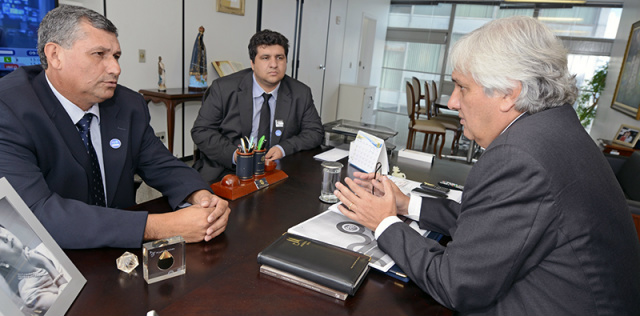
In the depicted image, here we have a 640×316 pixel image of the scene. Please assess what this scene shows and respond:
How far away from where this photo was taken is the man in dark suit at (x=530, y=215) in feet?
2.56

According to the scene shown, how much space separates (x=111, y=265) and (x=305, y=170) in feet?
3.14

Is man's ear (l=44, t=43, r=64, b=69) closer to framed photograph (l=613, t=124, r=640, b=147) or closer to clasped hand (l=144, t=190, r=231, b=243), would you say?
clasped hand (l=144, t=190, r=231, b=243)

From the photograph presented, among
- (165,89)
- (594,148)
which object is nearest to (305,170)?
(594,148)

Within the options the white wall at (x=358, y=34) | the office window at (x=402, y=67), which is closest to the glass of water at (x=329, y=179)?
the white wall at (x=358, y=34)

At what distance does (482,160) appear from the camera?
0.86 m

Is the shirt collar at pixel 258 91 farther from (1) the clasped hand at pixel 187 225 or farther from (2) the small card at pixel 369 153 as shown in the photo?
(1) the clasped hand at pixel 187 225

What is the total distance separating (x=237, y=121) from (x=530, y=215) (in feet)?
5.98

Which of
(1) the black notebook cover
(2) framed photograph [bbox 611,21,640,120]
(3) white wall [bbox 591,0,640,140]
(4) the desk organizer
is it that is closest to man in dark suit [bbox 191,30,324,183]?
(4) the desk organizer

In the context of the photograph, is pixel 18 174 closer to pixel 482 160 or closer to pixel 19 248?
pixel 19 248

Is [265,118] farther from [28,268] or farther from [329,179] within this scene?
[28,268]

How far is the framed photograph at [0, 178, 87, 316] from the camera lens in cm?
61

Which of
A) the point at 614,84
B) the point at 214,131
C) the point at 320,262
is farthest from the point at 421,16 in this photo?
the point at 320,262

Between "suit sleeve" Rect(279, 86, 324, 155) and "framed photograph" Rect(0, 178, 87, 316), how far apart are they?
4.71 ft

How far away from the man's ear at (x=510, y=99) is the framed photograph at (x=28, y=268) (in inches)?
39.8
